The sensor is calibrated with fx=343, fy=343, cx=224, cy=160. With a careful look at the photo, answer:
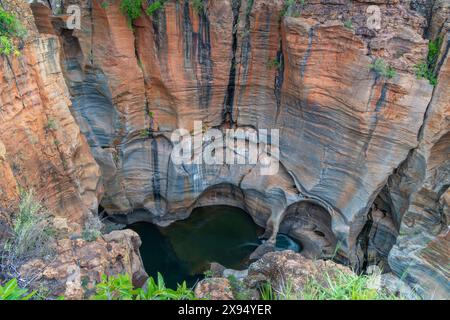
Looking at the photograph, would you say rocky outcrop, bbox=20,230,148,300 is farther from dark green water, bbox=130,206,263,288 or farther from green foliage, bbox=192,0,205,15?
green foliage, bbox=192,0,205,15

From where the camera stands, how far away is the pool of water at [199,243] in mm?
9680

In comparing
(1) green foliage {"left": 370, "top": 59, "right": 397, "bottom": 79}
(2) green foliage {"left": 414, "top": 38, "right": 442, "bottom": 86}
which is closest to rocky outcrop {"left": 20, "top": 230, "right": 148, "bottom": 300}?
(1) green foliage {"left": 370, "top": 59, "right": 397, "bottom": 79}

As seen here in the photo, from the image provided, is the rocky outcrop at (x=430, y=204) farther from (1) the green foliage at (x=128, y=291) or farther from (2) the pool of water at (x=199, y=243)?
(1) the green foliage at (x=128, y=291)

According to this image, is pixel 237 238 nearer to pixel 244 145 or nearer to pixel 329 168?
pixel 244 145

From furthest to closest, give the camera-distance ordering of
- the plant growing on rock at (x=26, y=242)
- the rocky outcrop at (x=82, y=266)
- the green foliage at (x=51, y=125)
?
the green foliage at (x=51, y=125)
the plant growing on rock at (x=26, y=242)
the rocky outcrop at (x=82, y=266)

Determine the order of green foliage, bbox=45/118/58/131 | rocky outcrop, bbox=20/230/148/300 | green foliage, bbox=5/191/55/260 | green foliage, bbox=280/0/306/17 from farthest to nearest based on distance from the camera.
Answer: green foliage, bbox=280/0/306/17 → green foliage, bbox=45/118/58/131 → green foliage, bbox=5/191/55/260 → rocky outcrop, bbox=20/230/148/300

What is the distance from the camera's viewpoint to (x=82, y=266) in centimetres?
449

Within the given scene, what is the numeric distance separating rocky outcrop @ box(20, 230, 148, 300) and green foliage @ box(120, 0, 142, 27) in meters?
5.94

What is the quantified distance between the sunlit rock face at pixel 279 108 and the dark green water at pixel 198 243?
1.29ft

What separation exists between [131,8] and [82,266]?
6.85m

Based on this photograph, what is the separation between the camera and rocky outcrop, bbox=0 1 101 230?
5879mm

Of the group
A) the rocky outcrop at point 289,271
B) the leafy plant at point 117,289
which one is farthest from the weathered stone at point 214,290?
the leafy plant at point 117,289

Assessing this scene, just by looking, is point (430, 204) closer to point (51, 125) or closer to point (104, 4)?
point (51, 125)

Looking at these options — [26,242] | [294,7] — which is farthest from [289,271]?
[294,7]
